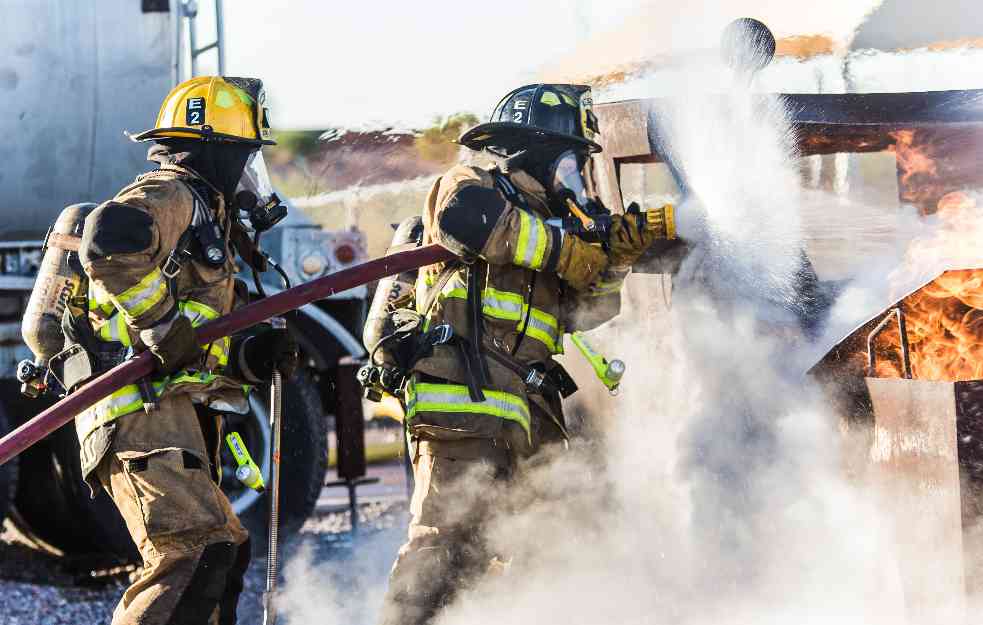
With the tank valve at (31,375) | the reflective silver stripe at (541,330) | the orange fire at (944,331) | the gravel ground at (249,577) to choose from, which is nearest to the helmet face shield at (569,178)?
the reflective silver stripe at (541,330)

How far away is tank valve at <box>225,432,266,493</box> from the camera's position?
3.85 m

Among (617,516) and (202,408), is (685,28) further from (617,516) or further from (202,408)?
(202,408)

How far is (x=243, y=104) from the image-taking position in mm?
4020

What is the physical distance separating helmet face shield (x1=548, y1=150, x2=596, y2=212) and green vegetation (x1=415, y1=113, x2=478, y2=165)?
1.49 meters

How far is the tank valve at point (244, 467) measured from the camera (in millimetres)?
3846

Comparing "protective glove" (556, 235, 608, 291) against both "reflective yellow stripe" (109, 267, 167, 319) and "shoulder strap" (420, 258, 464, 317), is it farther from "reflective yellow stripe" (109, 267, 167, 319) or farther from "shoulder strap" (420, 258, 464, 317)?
"reflective yellow stripe" (109, 267, 167, 319)

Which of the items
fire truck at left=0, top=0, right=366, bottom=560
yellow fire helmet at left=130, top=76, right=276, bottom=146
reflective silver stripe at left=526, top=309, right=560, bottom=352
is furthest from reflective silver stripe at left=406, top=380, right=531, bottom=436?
fire truck at left=0, top=0, right=366, bottom=560

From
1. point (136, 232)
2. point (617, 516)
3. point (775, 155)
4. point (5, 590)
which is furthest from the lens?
point (5, 590)

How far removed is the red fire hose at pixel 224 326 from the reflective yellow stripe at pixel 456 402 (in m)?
0.38

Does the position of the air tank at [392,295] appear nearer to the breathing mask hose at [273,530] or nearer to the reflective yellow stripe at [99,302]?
the breathing mask hose at [273,530]

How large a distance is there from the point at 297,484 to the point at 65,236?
272cm

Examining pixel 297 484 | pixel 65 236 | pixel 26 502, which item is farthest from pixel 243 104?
pixel 26 502

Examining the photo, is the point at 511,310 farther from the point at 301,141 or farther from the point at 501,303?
the point at 301,141

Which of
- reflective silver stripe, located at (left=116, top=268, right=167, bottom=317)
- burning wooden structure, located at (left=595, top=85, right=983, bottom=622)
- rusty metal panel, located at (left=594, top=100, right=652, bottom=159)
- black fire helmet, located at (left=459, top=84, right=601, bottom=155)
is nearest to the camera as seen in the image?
burning wooden structure, located at (left=595, top=85, right=983, bottom=622)
